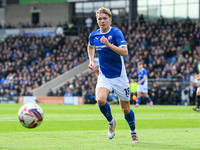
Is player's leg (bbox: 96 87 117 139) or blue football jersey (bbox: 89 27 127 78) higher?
blue football jersey (bbox: 89 27 127 78)

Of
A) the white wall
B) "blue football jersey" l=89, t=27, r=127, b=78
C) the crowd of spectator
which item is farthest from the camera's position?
the white wall

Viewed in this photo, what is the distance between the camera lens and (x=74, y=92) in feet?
108

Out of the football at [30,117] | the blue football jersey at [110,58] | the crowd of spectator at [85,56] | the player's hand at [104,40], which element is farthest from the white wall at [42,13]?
the player's hand at [104,40]

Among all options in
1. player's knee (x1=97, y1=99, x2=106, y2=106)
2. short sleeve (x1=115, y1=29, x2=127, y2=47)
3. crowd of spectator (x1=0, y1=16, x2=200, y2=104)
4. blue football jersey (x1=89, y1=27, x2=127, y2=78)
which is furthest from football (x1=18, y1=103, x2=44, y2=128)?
crowd of spectator (x1=0, y1=16, x2=200, y2=104)

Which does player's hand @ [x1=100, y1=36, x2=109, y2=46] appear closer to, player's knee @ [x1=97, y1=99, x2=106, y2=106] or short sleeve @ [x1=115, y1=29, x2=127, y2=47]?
short sleeve @ [x1=115, y1=29, x2=127, y2=47]

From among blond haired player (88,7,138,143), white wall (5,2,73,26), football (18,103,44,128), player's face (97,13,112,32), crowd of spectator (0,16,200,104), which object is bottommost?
crowd of spectator (0,16,200,104)

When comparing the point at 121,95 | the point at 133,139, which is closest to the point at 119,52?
the point at 121,95

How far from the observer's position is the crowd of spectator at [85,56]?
3067cm

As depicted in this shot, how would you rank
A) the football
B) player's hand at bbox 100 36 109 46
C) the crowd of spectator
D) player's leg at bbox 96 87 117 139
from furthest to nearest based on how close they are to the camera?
the crowd of spectator → player's leg at bbox 96 87 117 139 → the football → player's hand at bbox 100 36 109 46

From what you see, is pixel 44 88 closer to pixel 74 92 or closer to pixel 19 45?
pixel 74 92

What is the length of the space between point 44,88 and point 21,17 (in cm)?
1585

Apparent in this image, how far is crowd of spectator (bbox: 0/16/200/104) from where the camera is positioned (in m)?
30.7

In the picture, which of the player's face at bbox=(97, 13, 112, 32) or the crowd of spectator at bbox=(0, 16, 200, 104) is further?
the crowd of spectator at bbox=(0, 16, 200, 104)

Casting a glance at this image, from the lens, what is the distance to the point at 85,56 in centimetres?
3762
